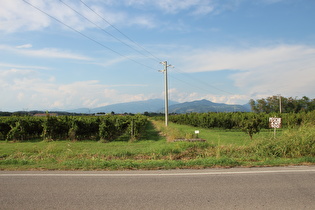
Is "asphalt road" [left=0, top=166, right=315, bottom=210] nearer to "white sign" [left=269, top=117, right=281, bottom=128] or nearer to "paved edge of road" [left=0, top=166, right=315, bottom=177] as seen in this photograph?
"paved edge of road" [left=0, top=166, right=315, bottom=177]

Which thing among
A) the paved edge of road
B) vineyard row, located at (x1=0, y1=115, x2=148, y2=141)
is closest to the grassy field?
the paved edge of road

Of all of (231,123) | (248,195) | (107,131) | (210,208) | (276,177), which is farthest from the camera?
(231,123)

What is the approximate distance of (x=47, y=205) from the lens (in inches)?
165

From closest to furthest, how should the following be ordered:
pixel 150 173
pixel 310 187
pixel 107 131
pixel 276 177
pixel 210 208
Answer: pixel 210 208, pixel 310 187, pixel 276 177, pixel 150 173, pixel 107 131

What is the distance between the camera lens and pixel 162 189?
5043mm

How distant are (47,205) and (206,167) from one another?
15.1 feet

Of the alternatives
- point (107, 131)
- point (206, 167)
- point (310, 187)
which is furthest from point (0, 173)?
point (107, 131)

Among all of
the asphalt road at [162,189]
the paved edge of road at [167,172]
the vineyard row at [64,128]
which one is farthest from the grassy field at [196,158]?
the vineyard row at [64,128]

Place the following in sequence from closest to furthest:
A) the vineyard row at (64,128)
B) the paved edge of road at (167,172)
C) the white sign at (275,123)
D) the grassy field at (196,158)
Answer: the paved edge of road at (167,172)
the grassy field at (196,158)
the white sign at (275,123)
the vineyard row at (64,128)

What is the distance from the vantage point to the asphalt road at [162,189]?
4191 mm

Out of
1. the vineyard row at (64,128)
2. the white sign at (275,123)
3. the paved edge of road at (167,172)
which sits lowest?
the paved edge of road at (167,172)

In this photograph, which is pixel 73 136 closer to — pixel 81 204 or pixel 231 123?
pixel 81 204

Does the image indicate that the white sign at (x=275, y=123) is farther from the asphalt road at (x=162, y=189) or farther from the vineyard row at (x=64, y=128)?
the vineyard row at (x=64, y=128)

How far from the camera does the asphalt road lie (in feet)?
13.8
